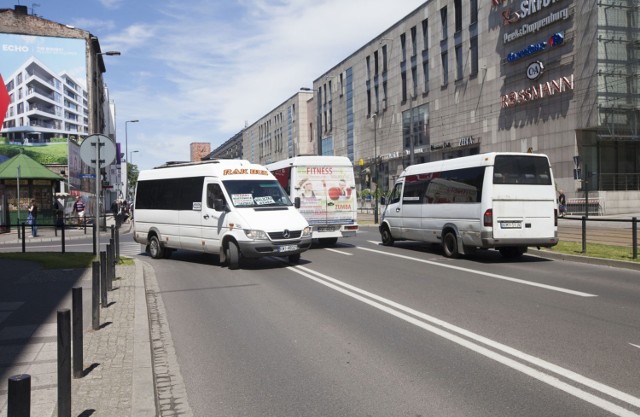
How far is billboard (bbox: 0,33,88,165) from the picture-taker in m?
47.8

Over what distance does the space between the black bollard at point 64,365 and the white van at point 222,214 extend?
8.56 m

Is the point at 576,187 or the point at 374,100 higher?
the point at 374,100

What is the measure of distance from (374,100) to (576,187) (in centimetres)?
3302

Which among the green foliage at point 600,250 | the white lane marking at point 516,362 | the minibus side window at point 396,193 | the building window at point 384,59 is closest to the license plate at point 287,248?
the white lane marking at point 516,362

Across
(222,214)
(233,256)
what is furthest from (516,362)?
(222,214)

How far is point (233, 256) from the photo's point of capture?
1280 cm

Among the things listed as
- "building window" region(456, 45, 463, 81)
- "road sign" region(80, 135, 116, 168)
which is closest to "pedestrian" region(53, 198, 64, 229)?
"road sign" region(80, 135, 116, 168)

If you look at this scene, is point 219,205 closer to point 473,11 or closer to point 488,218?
point 488,218

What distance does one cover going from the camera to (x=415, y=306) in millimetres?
8164

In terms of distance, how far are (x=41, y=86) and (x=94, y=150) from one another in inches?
2024

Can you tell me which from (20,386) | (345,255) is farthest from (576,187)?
(20,386)

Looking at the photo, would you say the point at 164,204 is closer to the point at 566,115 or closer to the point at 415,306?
the point at 415,306

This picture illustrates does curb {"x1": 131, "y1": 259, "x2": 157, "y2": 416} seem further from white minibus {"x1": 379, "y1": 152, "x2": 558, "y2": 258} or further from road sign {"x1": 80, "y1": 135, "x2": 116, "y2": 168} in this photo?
white minibus {"x1": 379, "y1": 152, "x2": 558, "y2": 258}

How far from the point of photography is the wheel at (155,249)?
1566 centimetres
